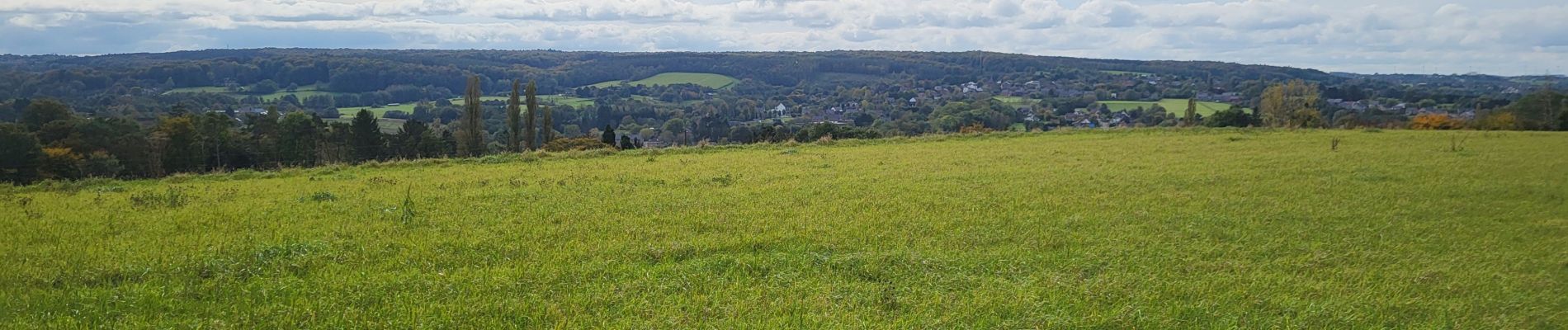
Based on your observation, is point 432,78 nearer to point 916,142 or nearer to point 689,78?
point 689,78

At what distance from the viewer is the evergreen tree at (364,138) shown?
39.2 m

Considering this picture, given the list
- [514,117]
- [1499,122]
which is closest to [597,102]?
[514,117]

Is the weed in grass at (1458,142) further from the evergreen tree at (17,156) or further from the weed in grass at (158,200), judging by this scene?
the evergreen tree at (17,156)

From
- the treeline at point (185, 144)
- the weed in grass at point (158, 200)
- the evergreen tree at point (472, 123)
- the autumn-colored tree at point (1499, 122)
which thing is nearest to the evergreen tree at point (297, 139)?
the treeline at point (185, 144)

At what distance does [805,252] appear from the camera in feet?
26.9

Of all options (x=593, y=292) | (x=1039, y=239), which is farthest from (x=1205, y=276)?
(x=593, y=292)

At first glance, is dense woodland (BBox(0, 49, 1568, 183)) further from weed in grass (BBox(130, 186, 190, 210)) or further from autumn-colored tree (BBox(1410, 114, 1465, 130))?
weed in grass (BBox(130, 186, 190, 210))

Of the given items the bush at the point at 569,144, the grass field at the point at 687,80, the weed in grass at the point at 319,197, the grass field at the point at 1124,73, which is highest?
the grass field at the point at 1124,73

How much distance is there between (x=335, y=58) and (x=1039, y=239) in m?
115

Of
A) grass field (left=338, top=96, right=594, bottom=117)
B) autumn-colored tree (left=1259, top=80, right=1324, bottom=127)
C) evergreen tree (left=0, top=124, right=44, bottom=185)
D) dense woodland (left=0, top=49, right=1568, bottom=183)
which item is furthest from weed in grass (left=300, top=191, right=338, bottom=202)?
grass field (left=338, top=96, right=594, bottom=117)

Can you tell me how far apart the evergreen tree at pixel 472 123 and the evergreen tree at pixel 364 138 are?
12.2 feet

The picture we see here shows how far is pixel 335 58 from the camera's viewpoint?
106750mm

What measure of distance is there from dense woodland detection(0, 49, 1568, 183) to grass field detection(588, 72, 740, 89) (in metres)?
2.28

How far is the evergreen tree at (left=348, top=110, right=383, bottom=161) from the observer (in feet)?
128
